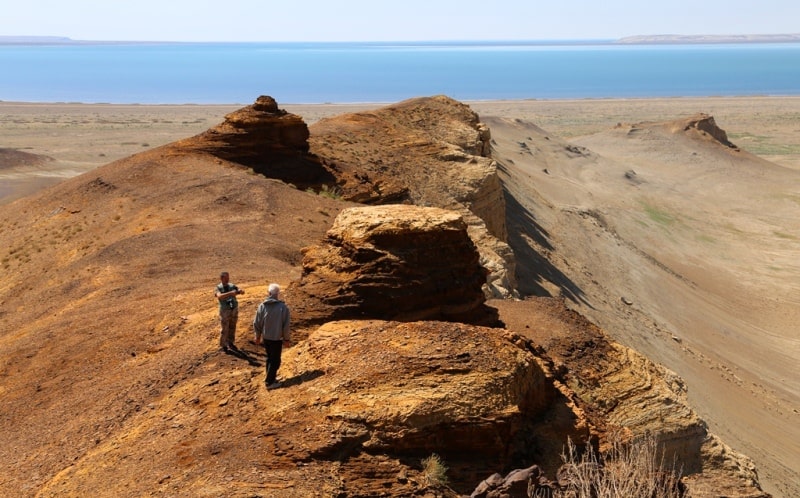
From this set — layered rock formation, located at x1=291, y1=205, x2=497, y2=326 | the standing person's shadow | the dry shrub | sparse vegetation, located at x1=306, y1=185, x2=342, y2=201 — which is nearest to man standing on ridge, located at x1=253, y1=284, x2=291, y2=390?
the standing person's shadow

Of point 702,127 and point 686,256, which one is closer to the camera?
point 686,256

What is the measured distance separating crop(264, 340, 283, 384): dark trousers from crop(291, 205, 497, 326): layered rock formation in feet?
4.58

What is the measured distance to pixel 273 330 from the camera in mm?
9648

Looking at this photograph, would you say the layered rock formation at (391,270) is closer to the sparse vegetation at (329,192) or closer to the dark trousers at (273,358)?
the dark trousers at (273,358)

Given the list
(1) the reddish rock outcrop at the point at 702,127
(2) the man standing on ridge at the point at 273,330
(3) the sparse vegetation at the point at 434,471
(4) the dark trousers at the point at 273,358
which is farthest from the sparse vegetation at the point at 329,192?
(1) the reddish rock outcrop at the point at 702,127

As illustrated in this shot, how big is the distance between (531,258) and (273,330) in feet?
72.1

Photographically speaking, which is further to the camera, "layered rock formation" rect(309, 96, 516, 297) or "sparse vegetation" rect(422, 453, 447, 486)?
"layered rock formation" rect(309, 96, 516, 297)

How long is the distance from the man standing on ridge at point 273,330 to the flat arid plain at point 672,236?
11975 mm

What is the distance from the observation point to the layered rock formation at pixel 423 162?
2448 cm

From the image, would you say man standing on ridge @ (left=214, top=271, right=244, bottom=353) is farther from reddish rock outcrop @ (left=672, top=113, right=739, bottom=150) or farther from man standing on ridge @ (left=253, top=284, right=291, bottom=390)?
reddish rock outcrop @ (left=672, top=113, right=739, bottom=150)

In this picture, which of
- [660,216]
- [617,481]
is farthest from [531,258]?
[660,216]

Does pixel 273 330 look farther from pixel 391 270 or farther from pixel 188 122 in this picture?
pixel 188 122

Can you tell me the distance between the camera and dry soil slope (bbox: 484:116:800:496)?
2477 cm

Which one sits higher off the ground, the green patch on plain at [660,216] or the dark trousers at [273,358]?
the dark trousers at [273,358]
